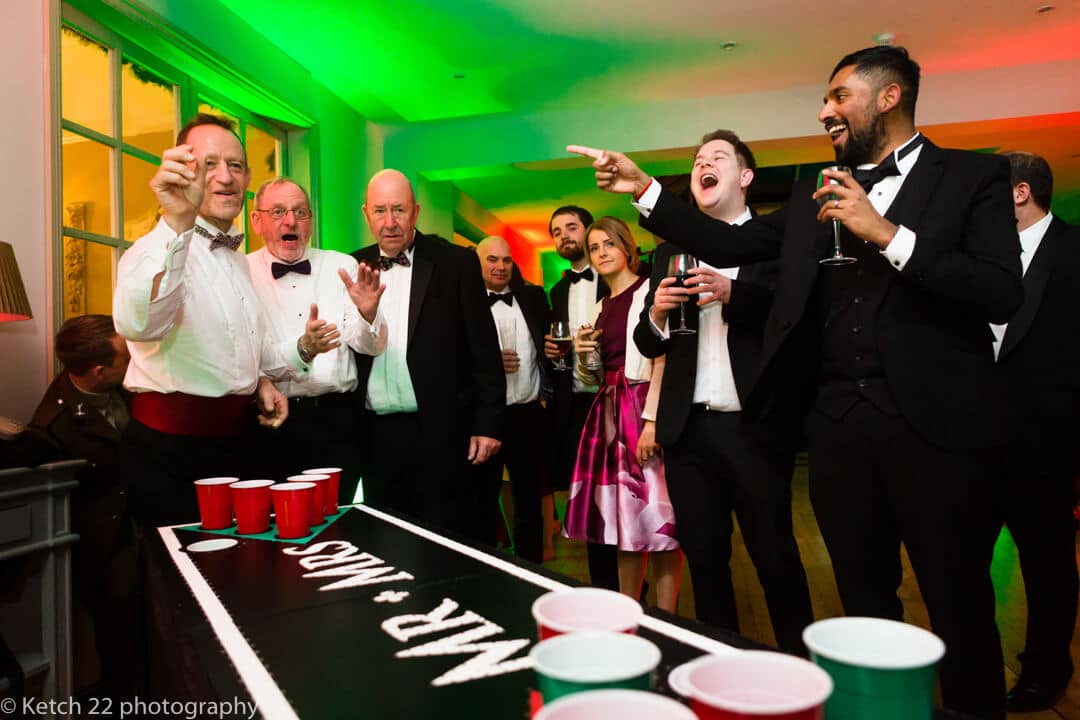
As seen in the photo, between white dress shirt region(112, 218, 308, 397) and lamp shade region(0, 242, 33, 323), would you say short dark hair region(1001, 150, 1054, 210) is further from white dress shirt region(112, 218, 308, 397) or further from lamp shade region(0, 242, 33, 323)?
lamp shade region(0, 242, 33, 323)

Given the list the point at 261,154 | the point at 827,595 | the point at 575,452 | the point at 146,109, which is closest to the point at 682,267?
the point at 575,452

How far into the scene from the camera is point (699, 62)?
197 inches

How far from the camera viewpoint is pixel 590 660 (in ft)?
1.91

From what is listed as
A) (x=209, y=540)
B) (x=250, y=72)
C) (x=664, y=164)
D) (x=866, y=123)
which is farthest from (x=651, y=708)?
(x=664, y=164)

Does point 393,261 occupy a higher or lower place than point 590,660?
higher

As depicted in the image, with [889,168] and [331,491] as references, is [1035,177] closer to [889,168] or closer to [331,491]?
[889,168]

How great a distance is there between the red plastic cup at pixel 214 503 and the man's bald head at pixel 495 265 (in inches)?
98.5

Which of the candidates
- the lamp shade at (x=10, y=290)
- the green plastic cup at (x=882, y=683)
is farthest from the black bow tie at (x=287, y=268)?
the green plastic cup at (x=882, y=683)

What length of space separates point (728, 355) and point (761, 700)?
1544 mm

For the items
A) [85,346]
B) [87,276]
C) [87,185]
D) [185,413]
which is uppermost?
[87,185]

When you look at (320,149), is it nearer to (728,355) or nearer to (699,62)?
(699,62)

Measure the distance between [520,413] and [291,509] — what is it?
2255mm

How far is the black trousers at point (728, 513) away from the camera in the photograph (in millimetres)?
1936

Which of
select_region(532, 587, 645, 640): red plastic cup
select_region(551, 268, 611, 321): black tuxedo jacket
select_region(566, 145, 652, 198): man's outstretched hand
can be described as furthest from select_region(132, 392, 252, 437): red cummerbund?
select_region(551, 268, 611, 321): black tuxedo jacket
